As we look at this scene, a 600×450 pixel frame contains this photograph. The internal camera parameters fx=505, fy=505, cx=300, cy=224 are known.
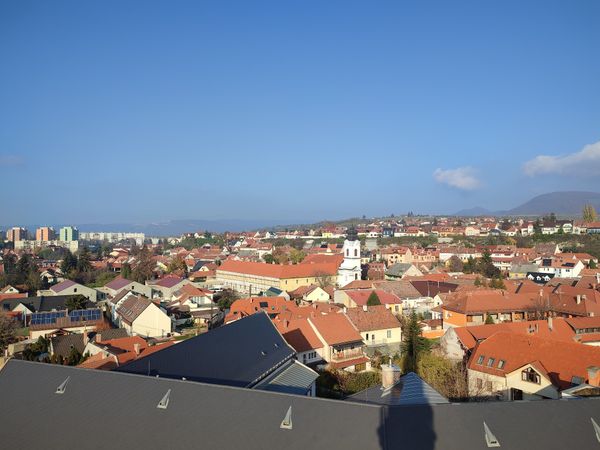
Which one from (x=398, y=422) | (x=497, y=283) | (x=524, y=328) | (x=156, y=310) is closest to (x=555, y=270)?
(x=497, y=283)

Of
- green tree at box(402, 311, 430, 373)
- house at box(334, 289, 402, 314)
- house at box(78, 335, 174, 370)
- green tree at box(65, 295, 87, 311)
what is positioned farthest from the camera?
green tree at box(65, 295, 87, 311)

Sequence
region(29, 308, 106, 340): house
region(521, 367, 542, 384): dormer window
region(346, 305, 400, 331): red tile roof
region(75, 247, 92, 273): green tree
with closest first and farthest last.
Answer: region(521, 367, 542, 384): dormer window → region(346, 305, 400, 331): red tile roof → region(29, 308, 106, 340): house → region(75, 247, 92, 273): green tree

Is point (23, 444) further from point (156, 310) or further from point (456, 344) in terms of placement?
point (156, 310)

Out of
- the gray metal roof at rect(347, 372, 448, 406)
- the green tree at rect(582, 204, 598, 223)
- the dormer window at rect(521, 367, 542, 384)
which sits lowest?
the dormer window at rect(521, 367, 542, 384)

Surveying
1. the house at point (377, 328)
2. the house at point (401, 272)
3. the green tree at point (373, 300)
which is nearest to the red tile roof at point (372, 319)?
→ the house at point (377, 328)

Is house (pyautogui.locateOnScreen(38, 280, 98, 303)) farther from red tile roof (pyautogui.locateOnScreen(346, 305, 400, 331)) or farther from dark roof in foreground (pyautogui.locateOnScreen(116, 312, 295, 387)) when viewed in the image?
dark roof in foreground (pyautogui.locateOnScreen(116, 312, 295, 387))

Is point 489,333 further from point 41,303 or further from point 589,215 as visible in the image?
point 589,215

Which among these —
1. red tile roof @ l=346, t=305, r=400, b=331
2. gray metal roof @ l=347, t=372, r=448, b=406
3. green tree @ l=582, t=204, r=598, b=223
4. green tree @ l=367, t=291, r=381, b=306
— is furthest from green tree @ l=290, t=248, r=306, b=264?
green tree @ l=582, t=204, r=598, b=223

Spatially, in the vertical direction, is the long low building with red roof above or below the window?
below
